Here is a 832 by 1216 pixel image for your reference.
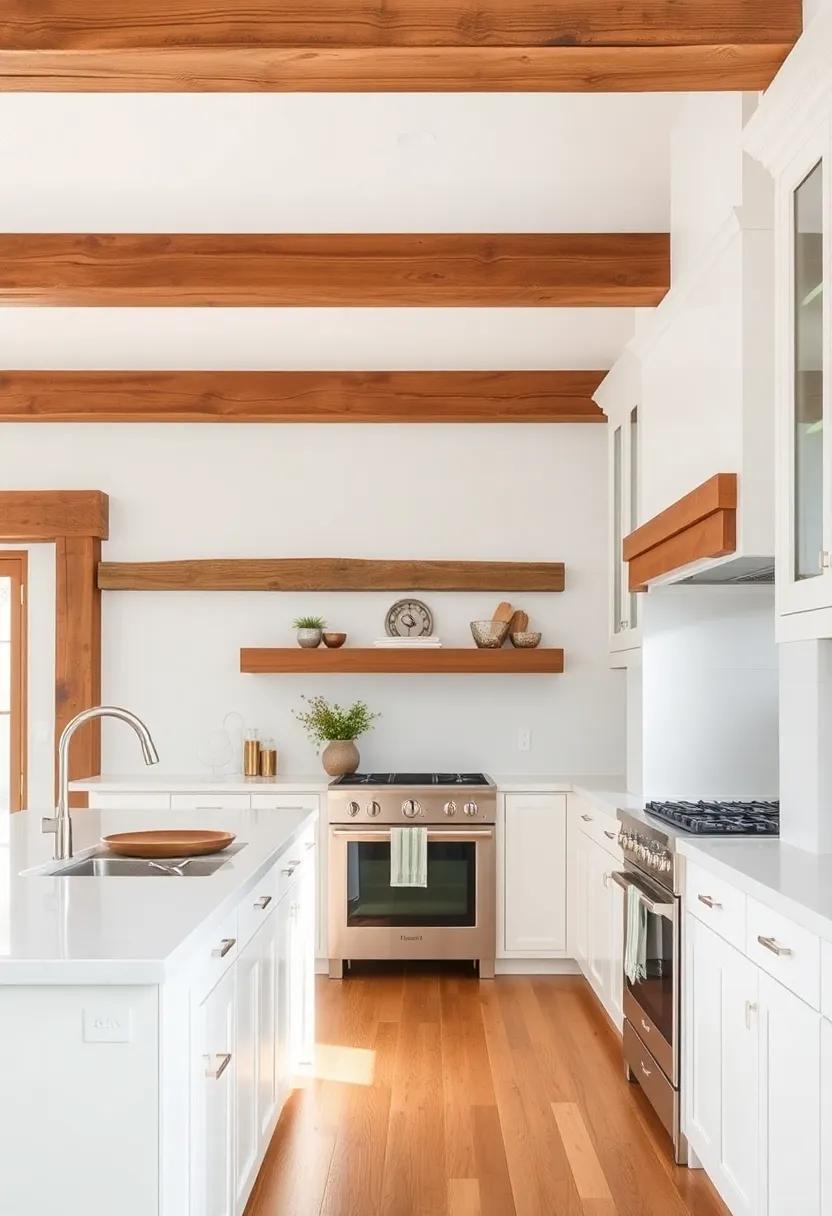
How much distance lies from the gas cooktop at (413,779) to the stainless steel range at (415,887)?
75mm

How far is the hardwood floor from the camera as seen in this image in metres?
3.00

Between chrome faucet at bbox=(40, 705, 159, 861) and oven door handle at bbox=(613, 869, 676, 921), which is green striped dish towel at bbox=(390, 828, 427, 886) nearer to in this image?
oven door handle at bbox=(613, 869, 676, 921)

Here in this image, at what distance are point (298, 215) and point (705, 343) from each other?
4.60 ft

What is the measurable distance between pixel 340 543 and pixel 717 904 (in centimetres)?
348

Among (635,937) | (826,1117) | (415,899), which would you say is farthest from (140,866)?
(415,899)

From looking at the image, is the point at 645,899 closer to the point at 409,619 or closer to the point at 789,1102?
the point at 789,1102

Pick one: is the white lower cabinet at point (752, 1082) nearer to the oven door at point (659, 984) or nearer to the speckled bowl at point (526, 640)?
the oven door at point (659, 984)

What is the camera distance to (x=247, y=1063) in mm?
2764

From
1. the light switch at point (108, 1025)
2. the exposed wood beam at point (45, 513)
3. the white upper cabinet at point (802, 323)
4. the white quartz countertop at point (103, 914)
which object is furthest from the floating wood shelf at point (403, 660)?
the light switch at point (108, 1025)

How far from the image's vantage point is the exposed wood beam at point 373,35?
2449 millimetres

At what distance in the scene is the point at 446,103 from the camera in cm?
305

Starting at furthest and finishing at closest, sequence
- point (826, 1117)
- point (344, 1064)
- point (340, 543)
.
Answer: point (340, 543) → point (344, 1064) → point (826, 1117)

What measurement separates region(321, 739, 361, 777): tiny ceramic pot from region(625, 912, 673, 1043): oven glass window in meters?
2.26

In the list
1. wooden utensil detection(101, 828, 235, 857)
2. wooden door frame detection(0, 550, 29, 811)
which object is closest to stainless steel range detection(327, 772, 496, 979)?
wooden door frame detection(0, 550, 29, 811)
